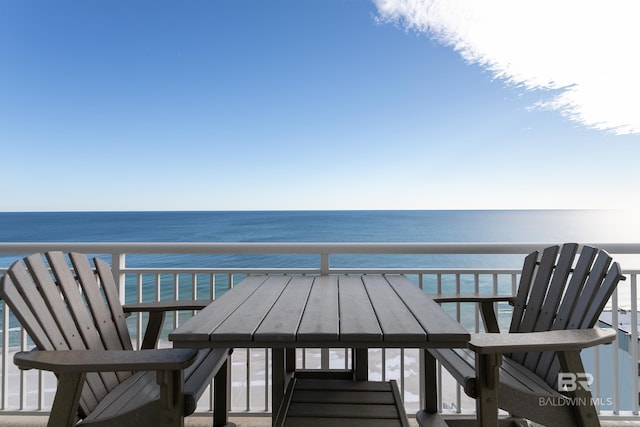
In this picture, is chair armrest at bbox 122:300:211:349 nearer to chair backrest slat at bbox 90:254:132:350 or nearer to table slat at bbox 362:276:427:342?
chair backrest slat at bbox 90:254:132:350

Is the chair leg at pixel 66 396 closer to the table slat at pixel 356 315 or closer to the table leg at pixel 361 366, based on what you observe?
the table slat at pixel 356 315

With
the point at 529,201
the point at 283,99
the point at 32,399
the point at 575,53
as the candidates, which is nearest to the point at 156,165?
the point at 283,99

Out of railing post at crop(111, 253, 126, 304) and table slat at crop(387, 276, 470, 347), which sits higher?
railing post at crop(111, 253, 126, 304)

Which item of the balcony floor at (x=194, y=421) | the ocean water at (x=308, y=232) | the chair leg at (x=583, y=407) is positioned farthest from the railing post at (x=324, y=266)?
the ocean water at (x=308, y=232)

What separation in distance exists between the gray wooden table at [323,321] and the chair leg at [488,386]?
0.13 meters

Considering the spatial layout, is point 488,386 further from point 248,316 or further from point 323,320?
point 248,316

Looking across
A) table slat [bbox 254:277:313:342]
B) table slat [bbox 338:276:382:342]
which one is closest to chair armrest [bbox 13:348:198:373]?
table slat [bbox 254:277:313:342]

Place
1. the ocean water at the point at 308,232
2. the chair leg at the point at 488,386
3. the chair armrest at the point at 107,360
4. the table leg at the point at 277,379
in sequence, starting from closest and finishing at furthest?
the chair armrest at the point at 107,360
the chair leg at the point at 488,386
the table leg at the point at 277,379
the ocean water at the point at 308,232

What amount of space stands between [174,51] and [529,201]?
33.6m

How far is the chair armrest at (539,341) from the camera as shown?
1.08 meters

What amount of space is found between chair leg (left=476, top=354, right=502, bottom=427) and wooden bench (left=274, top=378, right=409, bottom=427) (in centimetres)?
36

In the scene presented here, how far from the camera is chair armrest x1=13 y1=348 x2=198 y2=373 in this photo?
1002 millimetres

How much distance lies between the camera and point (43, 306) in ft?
4.31

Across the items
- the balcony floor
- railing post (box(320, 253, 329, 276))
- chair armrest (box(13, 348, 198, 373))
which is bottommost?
the balcony floor
